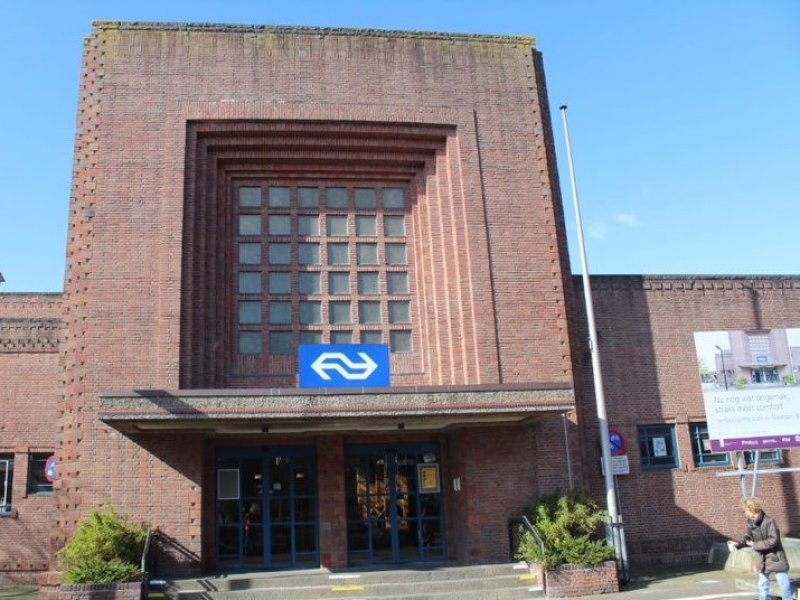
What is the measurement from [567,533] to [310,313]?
8199 millimetres

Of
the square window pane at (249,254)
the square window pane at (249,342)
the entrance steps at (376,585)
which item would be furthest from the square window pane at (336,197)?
the entrance steps at (376,585)

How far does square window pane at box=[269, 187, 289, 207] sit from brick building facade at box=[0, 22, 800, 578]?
94 millimetres

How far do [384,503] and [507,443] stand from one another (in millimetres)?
3329

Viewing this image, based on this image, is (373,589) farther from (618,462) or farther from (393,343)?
(618,462)

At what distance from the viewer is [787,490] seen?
71.1 feet

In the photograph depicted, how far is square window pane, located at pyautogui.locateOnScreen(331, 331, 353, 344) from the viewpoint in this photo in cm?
1997

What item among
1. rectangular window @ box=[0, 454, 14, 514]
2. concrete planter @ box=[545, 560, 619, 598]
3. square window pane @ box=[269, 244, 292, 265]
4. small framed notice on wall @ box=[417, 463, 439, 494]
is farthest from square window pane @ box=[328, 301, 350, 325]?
rectangular window @ box=[0, 454, 14, 514]

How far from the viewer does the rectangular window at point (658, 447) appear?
21.3m

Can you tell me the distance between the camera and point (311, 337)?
65.3 ft

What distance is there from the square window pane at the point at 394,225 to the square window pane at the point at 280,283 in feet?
9.52

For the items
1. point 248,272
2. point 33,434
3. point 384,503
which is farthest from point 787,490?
point 33,434

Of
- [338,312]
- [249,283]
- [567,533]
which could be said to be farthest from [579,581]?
[249,283]

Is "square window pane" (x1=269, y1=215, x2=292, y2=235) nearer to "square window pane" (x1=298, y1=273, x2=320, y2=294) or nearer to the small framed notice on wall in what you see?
"square window pane" (x1=298, y1=273, x2=320, y2=294)

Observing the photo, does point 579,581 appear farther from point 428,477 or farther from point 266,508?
point 266,508
